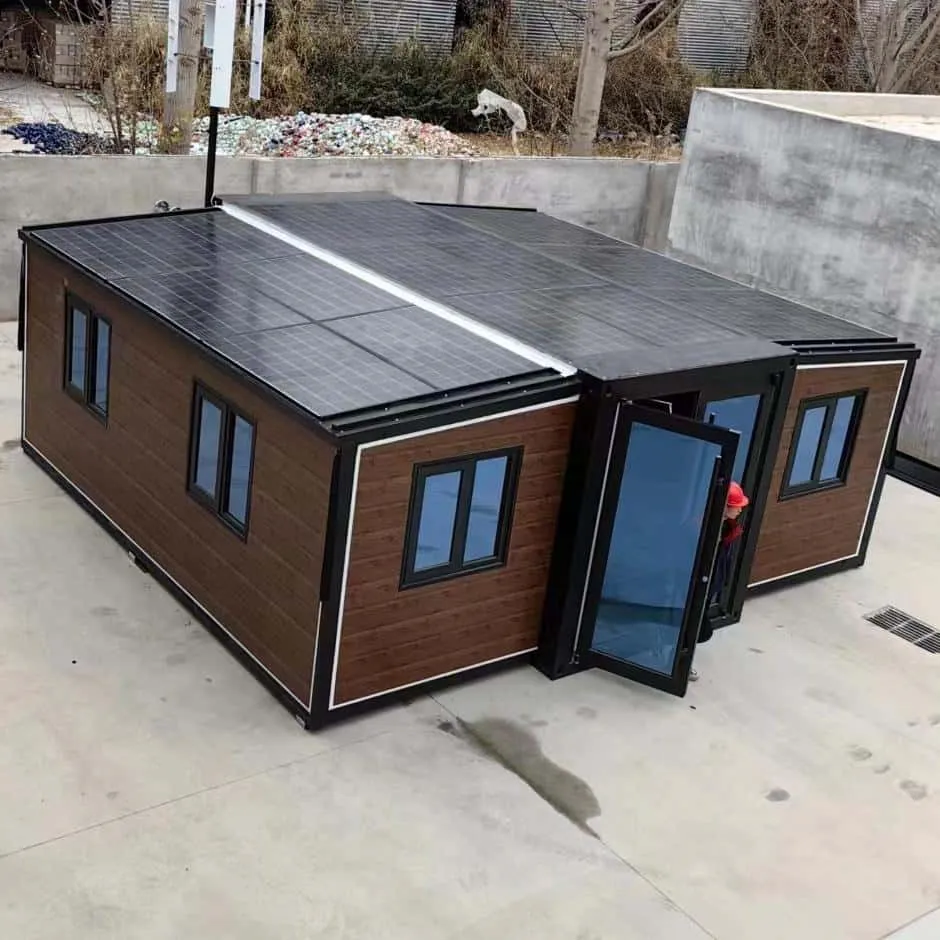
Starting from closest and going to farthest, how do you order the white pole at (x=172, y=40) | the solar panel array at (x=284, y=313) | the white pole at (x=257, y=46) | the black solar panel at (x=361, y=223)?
the solar panel array at (x=284, y=313), the black solar panel at (x=361, y=223), the white pole at (x=257, y=46), the white pole at (x=172, y=40)

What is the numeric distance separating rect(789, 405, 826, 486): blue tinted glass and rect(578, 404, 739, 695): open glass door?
1704 mm

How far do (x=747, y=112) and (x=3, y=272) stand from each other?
7.57m

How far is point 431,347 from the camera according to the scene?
7.58 meters

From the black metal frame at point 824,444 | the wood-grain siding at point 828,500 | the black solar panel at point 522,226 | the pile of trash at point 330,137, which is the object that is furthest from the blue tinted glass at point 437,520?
the pile of trash at point 330,137

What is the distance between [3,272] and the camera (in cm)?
1263

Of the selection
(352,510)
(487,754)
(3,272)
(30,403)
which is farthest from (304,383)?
(3,272)

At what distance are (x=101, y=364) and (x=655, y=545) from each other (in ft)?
12.9

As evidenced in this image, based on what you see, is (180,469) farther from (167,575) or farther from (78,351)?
(78,351)

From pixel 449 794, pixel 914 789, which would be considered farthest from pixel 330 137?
pixel 914 789

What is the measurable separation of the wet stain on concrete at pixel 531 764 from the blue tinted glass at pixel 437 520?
3.08 ft

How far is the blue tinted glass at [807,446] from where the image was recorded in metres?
8.79

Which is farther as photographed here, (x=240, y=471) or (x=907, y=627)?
(x=907, y=627)

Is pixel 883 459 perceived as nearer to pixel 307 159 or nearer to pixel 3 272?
pixel 307 159

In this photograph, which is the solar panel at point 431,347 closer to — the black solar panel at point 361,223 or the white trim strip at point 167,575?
the black solar panel at point 361,223
